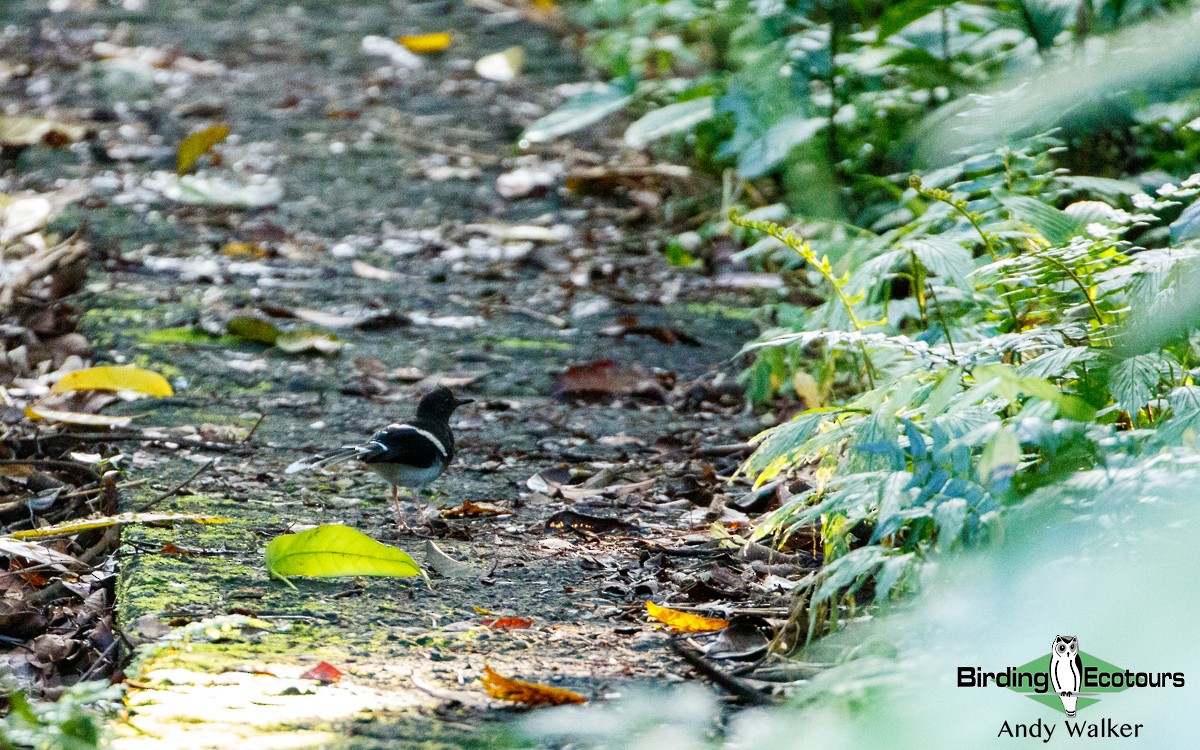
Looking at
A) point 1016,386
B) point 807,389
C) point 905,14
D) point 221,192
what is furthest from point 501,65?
point 1016,386

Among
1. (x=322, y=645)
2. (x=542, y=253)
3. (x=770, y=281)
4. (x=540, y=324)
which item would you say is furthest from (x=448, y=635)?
(x=542, y=253)

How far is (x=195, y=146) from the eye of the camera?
6.69 meters

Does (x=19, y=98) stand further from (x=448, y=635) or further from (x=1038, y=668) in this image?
(x=1038, y=668)

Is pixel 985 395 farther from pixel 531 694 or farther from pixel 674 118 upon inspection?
pixel 674 118

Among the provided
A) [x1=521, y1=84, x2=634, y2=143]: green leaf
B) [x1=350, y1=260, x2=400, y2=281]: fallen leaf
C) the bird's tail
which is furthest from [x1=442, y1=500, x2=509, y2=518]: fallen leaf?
[x1=521, y1=84, x2=634, y2=143]: green leaf

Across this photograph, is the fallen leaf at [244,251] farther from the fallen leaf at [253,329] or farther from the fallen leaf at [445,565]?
the fallen leaf at [445,565]

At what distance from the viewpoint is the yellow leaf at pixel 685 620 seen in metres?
2.72

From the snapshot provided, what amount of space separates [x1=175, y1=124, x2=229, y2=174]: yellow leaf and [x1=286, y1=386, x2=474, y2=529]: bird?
11.1 ft

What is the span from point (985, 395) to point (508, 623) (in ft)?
3.54

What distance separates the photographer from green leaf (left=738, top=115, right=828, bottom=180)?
489 cm

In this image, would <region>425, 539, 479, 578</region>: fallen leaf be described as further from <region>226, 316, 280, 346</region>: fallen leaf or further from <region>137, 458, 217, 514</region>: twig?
<region>226, 316, 280, 346</region>: fallen leaf

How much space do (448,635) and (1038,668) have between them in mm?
1132

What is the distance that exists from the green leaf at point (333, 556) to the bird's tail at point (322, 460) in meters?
0.66

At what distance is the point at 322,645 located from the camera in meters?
2.56
